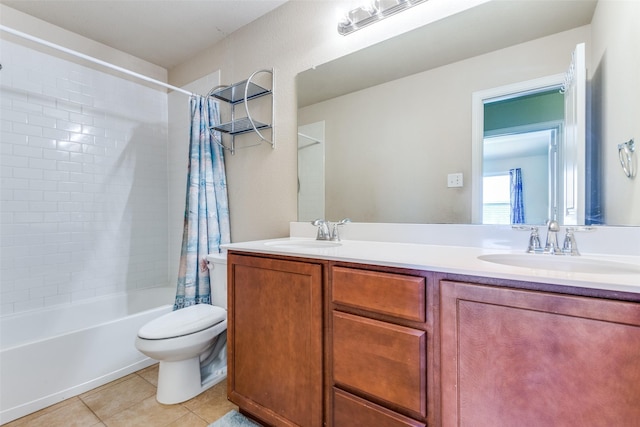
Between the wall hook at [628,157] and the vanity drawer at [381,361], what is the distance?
0.88 metres

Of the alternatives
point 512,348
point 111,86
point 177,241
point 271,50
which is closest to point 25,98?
point 111,86

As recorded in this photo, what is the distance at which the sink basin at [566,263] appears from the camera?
0.87 metres

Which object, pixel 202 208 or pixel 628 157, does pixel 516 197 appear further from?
pixel 202 208

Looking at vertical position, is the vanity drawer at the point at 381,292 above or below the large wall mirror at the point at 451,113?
below

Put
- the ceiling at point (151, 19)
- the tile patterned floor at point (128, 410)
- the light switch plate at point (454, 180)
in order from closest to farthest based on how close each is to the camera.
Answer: the light switch plate at point (454, 180) < the tile patterned floor at point (128, 410) < the ceiling at point (151, 19)

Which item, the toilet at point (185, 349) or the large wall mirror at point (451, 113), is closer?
the large wall mirror at point (451, 113)

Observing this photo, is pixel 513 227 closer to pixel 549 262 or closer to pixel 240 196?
pixel 549 262

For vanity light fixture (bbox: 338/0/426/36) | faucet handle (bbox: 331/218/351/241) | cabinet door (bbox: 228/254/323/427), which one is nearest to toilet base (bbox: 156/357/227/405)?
cabinet door (bbox: 228/254/323/427)

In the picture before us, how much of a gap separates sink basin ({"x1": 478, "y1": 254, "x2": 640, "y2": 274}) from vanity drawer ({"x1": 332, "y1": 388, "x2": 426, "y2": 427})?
59 cm

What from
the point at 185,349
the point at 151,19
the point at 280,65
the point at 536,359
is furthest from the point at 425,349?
the point at 151,19

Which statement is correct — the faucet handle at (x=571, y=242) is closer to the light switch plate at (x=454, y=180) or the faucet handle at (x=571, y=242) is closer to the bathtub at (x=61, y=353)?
the light switch plate at (x=454, y=180)

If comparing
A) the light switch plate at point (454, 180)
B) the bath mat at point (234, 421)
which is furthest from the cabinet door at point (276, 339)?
the light switch plate at point (454, 180)

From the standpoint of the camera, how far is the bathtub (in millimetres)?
1430

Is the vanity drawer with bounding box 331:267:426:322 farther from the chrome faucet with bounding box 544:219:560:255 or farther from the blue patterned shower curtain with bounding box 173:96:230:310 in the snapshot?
the blue patterned shower curtain with bounding box 173:96:230:310
